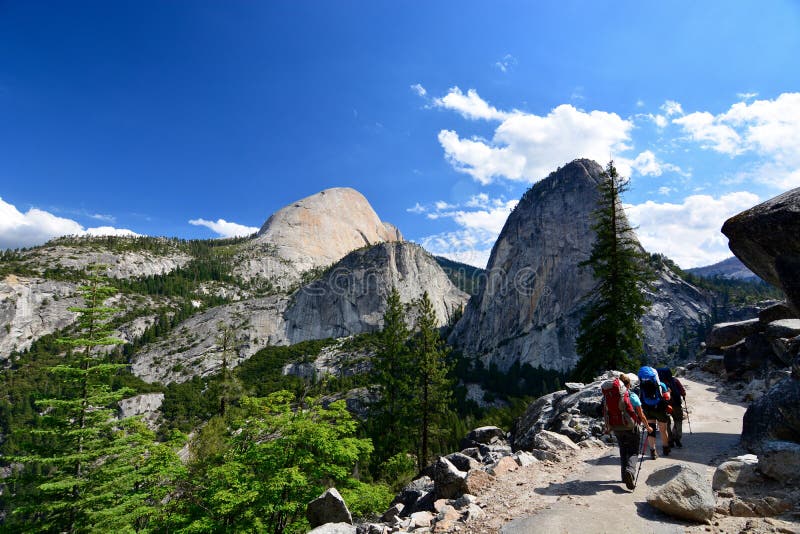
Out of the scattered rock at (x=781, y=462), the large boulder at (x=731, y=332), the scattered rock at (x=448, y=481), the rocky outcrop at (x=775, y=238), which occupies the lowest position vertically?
the scattered rock at (x=448, y=481)

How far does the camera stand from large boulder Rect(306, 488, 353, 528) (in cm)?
973

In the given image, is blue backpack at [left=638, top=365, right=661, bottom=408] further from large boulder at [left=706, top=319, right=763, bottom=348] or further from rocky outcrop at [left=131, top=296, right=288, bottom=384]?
rocky outcrop at [left=131, top=296, right=288, bottom=384]

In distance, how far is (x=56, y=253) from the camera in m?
173

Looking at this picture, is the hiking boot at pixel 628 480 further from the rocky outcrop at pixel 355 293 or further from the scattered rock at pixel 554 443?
the rocky outcrop at pixel 355 293

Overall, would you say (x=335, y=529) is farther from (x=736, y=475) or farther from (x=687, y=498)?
(x=736, y=475)

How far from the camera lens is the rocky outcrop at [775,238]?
8.67 m

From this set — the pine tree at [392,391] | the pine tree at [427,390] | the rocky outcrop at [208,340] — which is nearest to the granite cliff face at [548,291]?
the rocky outcrop at [208,340]

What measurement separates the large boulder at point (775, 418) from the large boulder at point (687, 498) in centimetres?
359

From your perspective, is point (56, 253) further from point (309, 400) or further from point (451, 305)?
point (309, 400)

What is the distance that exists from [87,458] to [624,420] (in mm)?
18728

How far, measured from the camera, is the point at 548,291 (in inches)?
4776

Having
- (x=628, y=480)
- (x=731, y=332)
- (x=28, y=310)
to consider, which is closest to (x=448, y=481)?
(x=628, y=480)

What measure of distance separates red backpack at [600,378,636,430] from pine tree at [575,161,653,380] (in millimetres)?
14648

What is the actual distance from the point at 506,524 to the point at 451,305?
551ft
